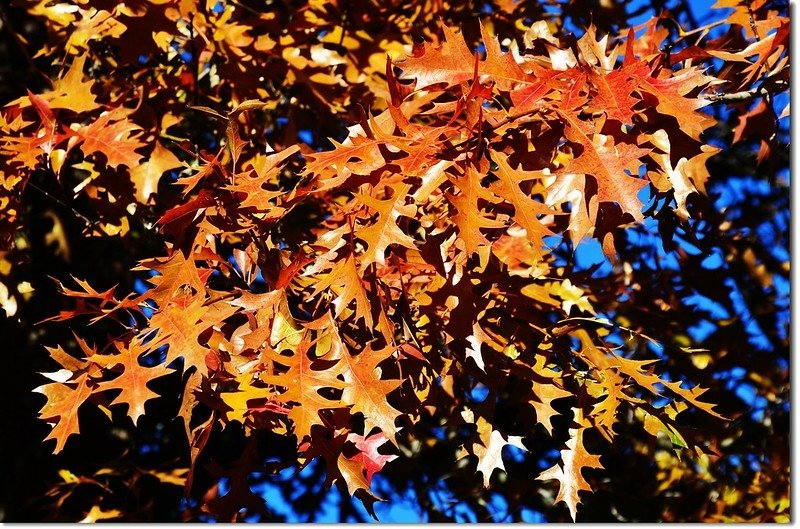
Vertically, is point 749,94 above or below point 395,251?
above

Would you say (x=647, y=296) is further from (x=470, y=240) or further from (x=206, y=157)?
(x=206, y=157)

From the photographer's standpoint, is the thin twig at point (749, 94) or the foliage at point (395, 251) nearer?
the foliage at point (395, 251)

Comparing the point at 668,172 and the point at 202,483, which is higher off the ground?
the point at 668,172

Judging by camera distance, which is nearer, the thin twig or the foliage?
the foliage

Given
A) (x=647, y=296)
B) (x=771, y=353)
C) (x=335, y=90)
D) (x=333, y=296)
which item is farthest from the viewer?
(x=771, y=353)

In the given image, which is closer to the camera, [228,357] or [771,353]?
[228,357]

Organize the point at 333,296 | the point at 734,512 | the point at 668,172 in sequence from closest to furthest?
the point at 668,172
the point at 333,296
the point at 734,512

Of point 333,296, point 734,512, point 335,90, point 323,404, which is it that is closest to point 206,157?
point 333,296

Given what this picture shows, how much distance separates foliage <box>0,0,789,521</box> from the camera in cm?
147

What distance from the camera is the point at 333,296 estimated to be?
1618 mm

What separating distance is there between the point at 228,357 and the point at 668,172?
34.7 inches

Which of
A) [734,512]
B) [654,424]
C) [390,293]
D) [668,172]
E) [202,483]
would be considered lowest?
[734,512]

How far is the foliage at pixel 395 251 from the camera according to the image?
1466 millimetres

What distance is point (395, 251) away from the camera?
5.82ft
